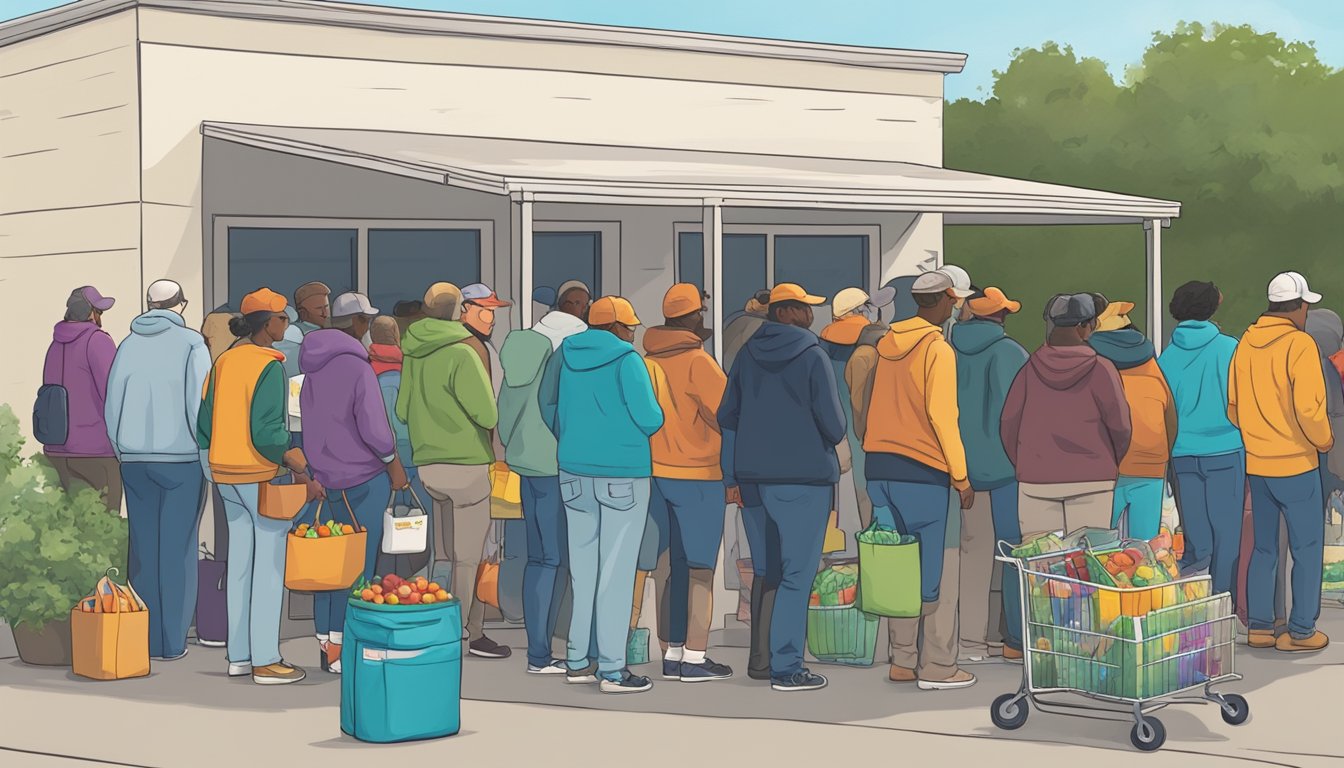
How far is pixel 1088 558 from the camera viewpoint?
7703 millimetres

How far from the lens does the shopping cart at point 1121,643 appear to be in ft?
24.7

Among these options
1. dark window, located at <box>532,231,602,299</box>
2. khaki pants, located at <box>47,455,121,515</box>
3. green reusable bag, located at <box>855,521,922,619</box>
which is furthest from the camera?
dark window, located at <box>532,231,602,299</box>

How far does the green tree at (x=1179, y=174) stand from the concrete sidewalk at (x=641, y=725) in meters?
25.3

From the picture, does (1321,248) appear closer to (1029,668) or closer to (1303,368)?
(1303,368)

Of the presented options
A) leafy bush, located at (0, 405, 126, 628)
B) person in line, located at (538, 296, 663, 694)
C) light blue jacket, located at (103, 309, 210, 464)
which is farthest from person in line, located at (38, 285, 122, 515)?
person in line, located at (538, 296, 663, 694)

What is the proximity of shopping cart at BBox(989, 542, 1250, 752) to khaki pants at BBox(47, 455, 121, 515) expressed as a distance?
4.84 meters

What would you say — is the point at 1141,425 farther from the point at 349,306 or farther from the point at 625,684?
the point at 349,306

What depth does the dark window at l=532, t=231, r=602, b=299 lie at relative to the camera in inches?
518

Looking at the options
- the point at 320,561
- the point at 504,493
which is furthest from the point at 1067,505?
the point at 320,561

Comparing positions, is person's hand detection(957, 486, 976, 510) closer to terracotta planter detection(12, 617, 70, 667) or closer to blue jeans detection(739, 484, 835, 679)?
blue jeans detection(739, 484, 835, 679)

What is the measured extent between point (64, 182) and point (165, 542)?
3.29m

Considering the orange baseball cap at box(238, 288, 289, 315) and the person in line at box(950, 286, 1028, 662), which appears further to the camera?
the person in line at box(950, 286, 1028, 662)

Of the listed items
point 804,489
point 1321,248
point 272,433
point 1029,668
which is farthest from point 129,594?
point 1321,248

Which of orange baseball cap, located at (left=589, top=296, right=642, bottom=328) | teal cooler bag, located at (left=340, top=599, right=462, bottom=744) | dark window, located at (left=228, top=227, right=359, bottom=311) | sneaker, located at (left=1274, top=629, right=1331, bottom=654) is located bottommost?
sneaker, located at (left=1274, top=629, right=1331, bottom=654)
